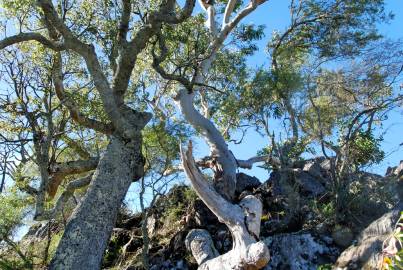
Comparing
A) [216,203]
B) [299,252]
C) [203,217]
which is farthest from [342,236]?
[203,217]

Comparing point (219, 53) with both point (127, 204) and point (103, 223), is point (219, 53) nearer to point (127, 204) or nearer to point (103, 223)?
point (127, 204)

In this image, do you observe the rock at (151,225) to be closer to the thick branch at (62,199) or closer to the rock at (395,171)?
the thick branch at (62,199)

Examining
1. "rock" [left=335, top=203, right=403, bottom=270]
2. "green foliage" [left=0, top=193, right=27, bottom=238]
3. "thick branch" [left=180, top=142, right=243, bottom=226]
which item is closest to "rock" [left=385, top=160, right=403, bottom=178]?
"rock" [left=335, top=203, right=403, bottom=270]

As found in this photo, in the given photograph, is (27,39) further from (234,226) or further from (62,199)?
(234,226)

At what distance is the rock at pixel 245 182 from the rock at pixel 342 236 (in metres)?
3.27

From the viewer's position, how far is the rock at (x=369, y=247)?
6.09 meters

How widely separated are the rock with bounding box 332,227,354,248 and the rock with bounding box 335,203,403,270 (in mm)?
1339

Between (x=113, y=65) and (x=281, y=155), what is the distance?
3.87 m

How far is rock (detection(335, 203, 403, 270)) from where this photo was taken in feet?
20.0

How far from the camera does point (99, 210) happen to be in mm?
6578

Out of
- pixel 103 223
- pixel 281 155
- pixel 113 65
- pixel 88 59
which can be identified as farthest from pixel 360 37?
pixel 103 223

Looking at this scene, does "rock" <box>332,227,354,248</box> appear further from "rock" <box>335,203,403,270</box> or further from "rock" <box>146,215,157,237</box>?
"rock" <box>146,215,157,237</box>

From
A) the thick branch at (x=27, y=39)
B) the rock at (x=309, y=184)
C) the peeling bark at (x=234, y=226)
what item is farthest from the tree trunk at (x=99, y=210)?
the rock at (x=309, y=184)

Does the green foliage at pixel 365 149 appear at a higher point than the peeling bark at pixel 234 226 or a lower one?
higher
